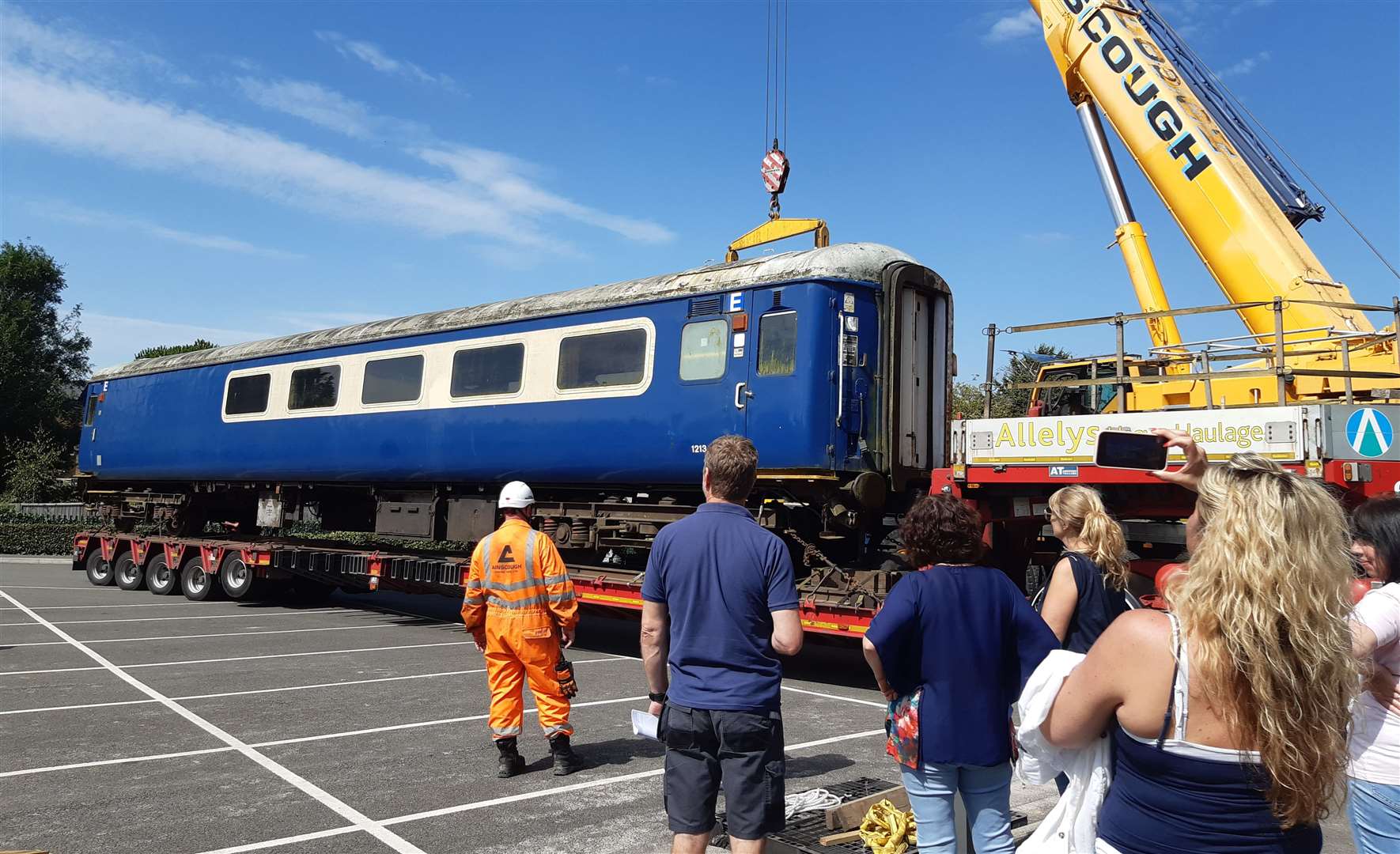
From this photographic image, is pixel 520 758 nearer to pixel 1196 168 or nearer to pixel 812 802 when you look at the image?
pixel 812 802

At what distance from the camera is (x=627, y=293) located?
1088cm

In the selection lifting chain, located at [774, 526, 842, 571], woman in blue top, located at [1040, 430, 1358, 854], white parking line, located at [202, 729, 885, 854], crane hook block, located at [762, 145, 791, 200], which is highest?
crane hook block, located at [762, 145, 791, 200]

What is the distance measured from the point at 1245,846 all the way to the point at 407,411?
1209cm

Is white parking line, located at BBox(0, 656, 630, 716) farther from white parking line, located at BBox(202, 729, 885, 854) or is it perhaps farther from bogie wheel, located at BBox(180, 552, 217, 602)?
bogie wheel, located at BBox(180, 552, 217, 602)

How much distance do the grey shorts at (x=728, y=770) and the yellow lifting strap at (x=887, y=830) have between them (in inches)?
28.6

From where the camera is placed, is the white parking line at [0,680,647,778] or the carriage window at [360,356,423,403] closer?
the white parking line at [0,680,647,778]

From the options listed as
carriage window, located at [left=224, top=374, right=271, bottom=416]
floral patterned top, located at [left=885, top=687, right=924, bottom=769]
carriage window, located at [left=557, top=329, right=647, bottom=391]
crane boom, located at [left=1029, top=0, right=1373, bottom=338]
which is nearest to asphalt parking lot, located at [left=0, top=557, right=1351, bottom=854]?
floral patterned top, located at [left=885, top=687, right=924, bottom=769]

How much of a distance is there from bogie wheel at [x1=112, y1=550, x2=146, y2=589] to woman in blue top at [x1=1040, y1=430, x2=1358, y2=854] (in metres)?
18.8

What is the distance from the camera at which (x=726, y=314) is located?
32.6ft

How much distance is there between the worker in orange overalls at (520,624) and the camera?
5992mm

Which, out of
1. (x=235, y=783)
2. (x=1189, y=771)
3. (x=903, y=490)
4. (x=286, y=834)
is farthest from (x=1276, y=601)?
(x=903, y=490)

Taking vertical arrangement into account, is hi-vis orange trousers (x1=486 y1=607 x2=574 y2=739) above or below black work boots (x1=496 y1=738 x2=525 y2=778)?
above

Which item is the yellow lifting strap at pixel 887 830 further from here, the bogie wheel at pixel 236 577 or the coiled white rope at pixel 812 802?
the bogie wheel at pixel 236 577

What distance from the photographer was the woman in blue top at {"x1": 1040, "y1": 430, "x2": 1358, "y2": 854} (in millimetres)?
1938
